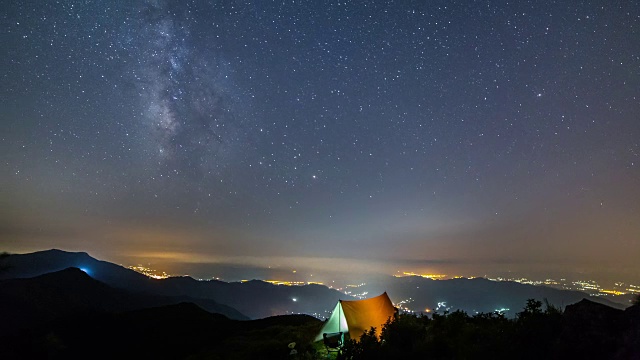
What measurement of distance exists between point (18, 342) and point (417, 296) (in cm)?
17478

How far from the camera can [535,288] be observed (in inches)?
6201

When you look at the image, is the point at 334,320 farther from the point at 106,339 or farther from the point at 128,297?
the point at 128,297

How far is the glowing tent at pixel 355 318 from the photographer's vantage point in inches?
773

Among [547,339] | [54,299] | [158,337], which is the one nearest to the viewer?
[547,339]

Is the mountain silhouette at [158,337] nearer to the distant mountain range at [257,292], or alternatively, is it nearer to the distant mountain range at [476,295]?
the distant mountain range at [257,292]

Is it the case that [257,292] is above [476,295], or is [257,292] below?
above

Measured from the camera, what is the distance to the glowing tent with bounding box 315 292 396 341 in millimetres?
19641

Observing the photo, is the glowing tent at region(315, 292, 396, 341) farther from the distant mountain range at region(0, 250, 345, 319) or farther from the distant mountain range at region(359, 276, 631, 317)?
the distant mountain range at region(359, 276, 631, 317)

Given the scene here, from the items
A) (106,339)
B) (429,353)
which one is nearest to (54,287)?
(106,339)

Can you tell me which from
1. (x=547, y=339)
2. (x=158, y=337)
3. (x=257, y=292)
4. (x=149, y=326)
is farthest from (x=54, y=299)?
(x=257, y=292)

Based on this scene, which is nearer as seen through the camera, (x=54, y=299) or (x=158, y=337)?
(x=158, y=337)

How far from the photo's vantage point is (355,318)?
20031mm

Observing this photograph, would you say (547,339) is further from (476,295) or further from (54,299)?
(476,295)

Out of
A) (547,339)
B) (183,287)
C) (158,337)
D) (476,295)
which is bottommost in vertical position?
(476,295)
